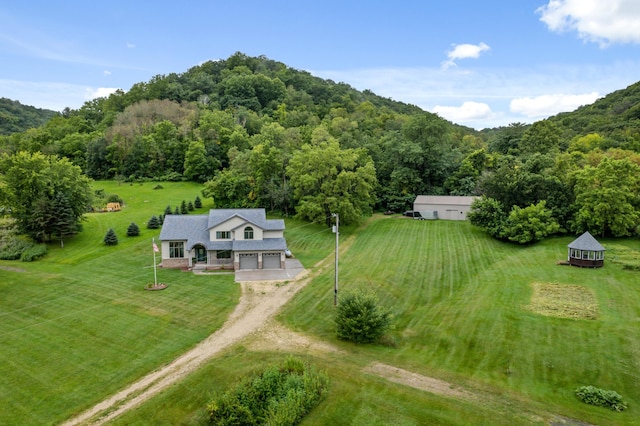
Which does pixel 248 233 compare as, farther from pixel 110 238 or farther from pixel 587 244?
pixel 587 244

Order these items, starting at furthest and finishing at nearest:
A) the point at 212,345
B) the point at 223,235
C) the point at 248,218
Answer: the point at 248,218 < the point at 223,235 < the point at 212,345

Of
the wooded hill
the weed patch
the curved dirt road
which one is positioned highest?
the wooded hill

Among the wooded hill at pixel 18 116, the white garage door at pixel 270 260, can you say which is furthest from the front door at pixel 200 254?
the wooded hill at pixel 18 116

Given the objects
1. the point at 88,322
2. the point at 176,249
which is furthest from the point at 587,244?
the point at 88,322

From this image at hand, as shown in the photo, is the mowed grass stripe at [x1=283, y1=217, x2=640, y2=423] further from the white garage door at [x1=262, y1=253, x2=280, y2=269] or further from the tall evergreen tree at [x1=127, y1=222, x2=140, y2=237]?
the tall evergreen tree at [x1=127, y1=222, x2=140, y2=237]

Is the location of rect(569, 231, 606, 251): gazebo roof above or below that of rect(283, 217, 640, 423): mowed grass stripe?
above

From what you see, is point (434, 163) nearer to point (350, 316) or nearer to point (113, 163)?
point (350, 316)

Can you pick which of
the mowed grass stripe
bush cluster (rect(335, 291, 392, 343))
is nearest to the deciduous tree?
the mowed grass stripe
